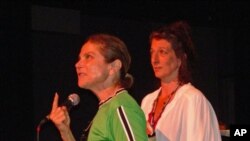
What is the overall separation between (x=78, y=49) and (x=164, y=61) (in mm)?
2441

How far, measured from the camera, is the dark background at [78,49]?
14.7 ft

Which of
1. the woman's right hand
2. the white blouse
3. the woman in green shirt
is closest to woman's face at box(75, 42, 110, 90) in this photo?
the woman in green shirt

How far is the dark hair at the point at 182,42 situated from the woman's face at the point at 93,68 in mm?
804

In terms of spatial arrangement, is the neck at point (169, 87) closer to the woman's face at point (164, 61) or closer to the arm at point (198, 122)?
the woman's face at point (164, 61)

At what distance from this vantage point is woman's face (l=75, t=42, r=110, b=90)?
201 centimetres

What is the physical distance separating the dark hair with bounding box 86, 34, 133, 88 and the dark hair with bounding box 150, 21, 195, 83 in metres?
0.73

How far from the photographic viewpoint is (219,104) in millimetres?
6355

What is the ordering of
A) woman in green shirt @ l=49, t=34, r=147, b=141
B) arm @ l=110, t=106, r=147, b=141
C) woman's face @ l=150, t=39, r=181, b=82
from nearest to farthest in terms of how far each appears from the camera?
arm @ l=110, t=106, r=147, b=141
woman in green shirt @ l=49, t=34, r=147, b=141
woman's face @ l=150, t=39, r=181, b=82

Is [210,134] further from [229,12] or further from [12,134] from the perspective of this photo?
[229,12]

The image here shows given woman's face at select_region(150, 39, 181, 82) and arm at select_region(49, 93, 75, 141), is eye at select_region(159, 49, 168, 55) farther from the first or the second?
arm at select_region(49, 93, 75, 141)

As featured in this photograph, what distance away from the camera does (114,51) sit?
2.03 m

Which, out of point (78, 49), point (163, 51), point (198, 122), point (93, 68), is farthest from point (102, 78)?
point (78, 49)

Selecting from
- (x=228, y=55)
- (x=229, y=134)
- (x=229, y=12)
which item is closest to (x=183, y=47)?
(x=229, y=134)

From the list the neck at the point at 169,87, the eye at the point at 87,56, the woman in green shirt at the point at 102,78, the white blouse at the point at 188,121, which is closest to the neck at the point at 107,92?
the woman in green shirt at the point at 102,78
